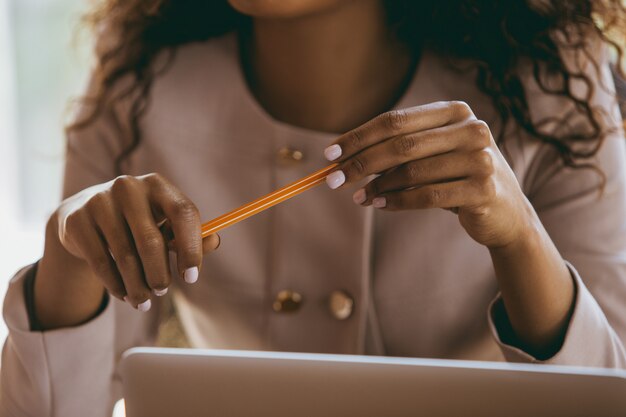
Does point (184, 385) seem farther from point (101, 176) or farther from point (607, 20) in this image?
point (607, 20)

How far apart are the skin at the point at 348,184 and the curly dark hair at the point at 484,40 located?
0.05 m

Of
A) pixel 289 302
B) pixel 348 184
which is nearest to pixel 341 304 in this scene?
pixel 289 302

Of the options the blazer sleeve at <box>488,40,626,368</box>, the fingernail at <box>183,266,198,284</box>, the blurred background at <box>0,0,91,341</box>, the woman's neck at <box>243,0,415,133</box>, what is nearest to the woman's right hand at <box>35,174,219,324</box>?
the fingernail at <box>183,266,198,284</box>

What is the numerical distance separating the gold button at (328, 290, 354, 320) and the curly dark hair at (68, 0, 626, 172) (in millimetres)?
231

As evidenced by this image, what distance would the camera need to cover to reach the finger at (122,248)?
0.52 meters

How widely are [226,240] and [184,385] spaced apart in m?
0.37

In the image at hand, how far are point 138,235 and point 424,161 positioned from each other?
21 cm

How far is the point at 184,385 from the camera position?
448 millimetres

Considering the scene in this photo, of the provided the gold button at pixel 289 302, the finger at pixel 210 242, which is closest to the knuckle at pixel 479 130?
the finger at pixel 210 242

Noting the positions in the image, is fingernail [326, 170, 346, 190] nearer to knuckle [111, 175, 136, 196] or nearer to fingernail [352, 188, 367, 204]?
fingernail [352, 188, 367, 204]

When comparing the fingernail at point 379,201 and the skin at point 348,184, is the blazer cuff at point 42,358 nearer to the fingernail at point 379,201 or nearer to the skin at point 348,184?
the skin at point 348,184

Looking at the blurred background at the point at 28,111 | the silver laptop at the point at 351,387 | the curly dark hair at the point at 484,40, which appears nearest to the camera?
the silver laptop at the point at 351,387

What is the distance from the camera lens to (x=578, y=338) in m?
0.62

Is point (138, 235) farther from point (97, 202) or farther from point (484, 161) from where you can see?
point (484, 161)
